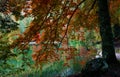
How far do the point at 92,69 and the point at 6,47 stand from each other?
328 cm

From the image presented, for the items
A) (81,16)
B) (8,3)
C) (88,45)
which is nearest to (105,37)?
(81,16)

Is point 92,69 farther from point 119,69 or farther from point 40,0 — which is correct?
point 40,0

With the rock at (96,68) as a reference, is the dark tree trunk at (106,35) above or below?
above

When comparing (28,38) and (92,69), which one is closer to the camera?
(28,38)

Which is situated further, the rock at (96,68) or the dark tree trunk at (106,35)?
the dark tree trunk at (106,35)

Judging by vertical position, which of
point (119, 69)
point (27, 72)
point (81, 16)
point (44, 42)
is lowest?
point (27, 72)

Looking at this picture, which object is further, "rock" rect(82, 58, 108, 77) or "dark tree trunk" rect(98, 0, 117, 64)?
"dark tree trunk" rect(98, 0, 117, 64)

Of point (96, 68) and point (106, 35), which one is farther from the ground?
point (106, 35)

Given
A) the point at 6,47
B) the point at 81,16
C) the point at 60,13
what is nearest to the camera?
the point at 6,47

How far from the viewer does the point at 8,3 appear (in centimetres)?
1002

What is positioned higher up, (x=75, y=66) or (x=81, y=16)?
(x=81, y=16)

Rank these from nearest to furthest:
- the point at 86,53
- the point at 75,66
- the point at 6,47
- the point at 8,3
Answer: the point at 6,47 < the point at 8,3 < the point at 75,66 < the point at 86,53

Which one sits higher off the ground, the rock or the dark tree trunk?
the dark tree trunk

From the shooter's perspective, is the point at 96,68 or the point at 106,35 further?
the point at 106,35
